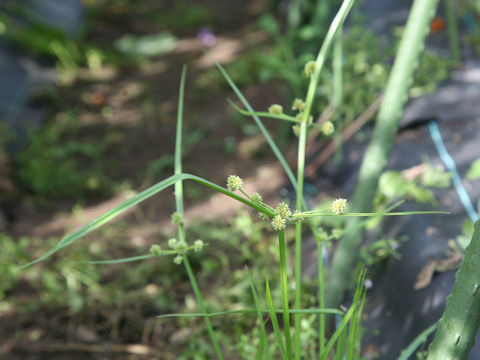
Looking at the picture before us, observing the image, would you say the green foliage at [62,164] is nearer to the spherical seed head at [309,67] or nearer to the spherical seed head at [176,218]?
the spherical seed head at [176,218]

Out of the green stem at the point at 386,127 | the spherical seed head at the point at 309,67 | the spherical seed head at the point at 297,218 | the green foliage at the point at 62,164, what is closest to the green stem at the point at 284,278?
the spherical seed head at the point at 297,218

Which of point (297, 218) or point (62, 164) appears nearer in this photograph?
point (297, 218)

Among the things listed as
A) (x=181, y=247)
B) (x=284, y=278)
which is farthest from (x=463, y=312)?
(x=181, y=247)

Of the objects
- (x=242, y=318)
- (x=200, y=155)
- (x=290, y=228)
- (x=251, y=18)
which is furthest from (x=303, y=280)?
(x=251, y=18)

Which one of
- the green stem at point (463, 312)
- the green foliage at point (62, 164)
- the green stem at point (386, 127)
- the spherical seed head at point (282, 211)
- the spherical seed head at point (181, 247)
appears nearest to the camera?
the spherical seed head at point (282, 211)

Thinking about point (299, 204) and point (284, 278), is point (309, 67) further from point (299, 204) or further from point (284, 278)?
point (284, 278)

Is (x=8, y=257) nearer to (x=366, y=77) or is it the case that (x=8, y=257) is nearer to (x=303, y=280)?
(x=303, y=280)
